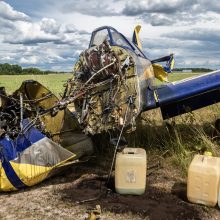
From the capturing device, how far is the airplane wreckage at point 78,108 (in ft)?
17.5

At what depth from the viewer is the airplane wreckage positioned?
5.32m

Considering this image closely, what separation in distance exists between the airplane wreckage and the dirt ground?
27cm

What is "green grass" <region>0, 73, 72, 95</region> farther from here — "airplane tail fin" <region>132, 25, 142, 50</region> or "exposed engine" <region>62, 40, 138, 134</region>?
"airplane tail fin" <region>132, 25, 142, 50</region>

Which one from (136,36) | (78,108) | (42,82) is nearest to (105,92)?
(78,108)

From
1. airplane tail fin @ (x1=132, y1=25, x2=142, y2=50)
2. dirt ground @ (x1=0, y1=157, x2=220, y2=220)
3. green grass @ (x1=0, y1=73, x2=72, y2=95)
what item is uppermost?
airplane tail fin @ (x1=132, y1=25, x2=142, y2=50)

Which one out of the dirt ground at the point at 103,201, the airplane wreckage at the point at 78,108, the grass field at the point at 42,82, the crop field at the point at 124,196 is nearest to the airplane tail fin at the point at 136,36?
the grass field at the point at 42,82

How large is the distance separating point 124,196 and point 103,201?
321 millimetres

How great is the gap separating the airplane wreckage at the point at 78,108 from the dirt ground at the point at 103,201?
27cm

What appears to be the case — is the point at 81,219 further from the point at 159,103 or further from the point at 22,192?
the point at 159,103

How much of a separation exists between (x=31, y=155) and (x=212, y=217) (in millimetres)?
2477

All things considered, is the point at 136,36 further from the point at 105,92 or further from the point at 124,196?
the point at 124,196

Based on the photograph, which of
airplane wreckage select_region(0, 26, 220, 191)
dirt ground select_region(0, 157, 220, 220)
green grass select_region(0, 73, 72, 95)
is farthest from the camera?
green grass select_region(0, 73, 72, 95)

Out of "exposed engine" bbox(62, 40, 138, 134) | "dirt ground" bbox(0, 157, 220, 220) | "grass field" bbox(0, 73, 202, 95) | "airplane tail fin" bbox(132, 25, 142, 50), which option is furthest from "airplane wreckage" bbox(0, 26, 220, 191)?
"airplane tail fin" bbox(132, 25, 142, 50)

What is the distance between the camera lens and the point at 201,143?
262 inches
